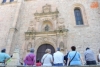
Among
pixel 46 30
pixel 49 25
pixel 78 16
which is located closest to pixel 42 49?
pixel 46 30

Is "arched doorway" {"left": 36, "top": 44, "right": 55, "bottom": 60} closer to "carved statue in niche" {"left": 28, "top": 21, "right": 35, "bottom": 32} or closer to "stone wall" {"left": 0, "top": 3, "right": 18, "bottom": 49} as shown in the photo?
"carved statue in niche" {"left": 28, "top": 21, "right": 35, "bottom": 32}

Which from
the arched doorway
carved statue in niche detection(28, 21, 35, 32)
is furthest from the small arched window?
carved statue in niche detection(28, 21, 35, 32)

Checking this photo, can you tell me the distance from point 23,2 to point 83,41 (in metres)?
8.85

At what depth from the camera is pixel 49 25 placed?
14.0 metres

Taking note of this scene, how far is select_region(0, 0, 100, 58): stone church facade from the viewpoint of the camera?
39.6 ft

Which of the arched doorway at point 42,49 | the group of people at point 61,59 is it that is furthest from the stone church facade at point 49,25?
the group of people at point 61,59

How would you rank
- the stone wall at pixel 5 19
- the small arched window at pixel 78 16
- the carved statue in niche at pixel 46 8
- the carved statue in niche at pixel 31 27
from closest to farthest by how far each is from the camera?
the carved statue in niche at pixel 31 27 < the stone wall at pixel 5 19 < the small arched window at pixel 78 16 < the carved statue in niche at pixel 46 8

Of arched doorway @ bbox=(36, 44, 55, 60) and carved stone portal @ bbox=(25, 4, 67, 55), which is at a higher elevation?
→ carved stone portal @ bbox=(25, 4, 67, 55)

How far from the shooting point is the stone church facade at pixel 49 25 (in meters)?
12.1

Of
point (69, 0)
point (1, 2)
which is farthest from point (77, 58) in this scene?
point (1, 2)

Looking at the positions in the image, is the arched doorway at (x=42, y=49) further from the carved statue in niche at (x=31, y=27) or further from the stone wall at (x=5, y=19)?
the stone wall at (x=5, y=19)

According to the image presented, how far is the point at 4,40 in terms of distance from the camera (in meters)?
13.2

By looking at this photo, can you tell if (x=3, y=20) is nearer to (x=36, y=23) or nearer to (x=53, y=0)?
(x=36, y=23)

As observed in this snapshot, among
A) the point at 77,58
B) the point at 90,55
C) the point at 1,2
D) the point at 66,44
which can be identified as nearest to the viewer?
the point at 77,58
